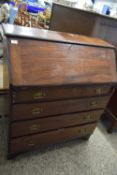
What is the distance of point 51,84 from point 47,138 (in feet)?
1.91

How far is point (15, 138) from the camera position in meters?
1.24

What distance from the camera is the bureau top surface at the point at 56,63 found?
0.99 meters

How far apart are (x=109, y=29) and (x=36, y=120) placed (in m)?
1.13

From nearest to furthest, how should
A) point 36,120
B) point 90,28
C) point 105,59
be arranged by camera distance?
point 36,120 < point 105,59 < point 90,28

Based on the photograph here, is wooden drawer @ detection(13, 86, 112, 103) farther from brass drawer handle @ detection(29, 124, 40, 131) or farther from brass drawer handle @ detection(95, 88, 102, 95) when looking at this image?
brass drawer handle @ detection(29, 124, 40, 131)

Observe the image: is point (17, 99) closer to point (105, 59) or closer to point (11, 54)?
point (11, 54)

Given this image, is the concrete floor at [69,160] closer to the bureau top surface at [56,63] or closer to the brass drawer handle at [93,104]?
the brass drawer handle at [93,104]

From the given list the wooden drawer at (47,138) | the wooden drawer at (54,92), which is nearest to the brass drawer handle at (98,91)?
the wooden drawer at (54,92)

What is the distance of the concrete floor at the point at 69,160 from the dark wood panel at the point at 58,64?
0.78 m

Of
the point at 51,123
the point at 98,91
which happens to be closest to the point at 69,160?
the point at 51,123

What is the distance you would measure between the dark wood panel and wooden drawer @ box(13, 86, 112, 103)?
0.05 metres

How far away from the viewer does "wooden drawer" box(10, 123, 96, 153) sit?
1294 millimetres

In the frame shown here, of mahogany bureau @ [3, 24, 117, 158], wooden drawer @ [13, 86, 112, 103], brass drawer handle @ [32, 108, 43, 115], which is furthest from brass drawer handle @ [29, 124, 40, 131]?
wooden drawer @ [13, 86, 112, 103]

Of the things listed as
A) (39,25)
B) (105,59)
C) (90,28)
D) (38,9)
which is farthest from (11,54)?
(38,9)
